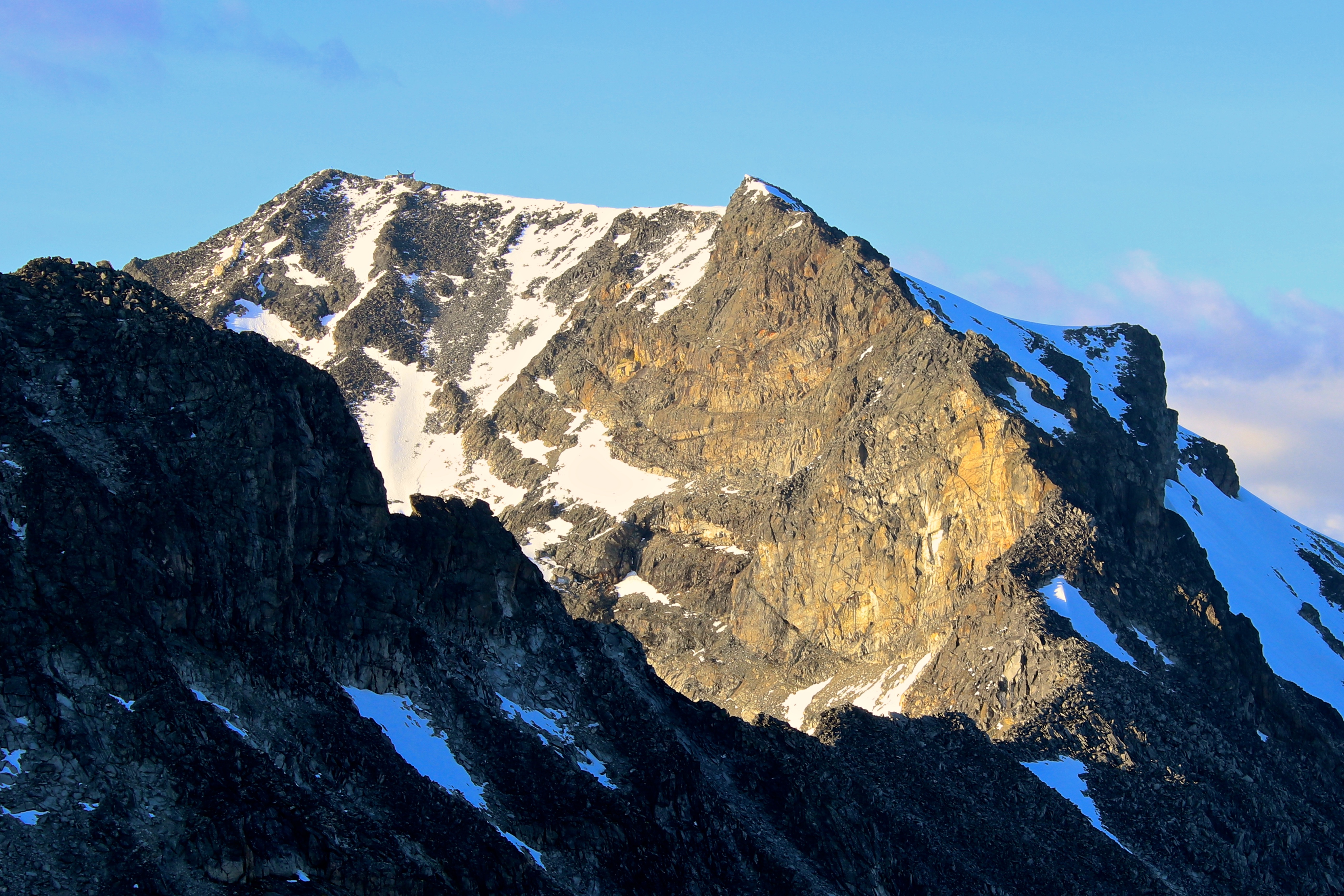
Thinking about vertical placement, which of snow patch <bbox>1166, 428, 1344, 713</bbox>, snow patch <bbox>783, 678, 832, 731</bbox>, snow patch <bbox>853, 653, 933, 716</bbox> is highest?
snow patch <bbox>1166, 428, 1344, 713</bbox>

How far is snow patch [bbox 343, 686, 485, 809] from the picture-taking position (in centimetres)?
5875

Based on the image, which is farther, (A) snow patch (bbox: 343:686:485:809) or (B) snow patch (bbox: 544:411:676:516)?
(B) snow patch (bbox: 544:411:676:516)

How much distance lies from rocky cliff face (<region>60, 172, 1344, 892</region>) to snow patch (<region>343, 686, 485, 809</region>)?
3220cm

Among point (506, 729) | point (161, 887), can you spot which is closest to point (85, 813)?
point (161, 887)

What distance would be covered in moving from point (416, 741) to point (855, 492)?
67.2 m

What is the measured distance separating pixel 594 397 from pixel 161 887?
369 ft

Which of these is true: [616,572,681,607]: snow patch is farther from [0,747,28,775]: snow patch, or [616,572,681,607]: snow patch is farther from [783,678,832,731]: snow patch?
[0,747,28,775]: snow patch

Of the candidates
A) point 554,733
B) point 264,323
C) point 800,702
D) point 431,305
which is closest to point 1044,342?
point 800,702

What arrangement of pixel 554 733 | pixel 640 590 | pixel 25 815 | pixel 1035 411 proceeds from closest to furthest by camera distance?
pixel 25 815, pixel 554 733, pixel 1035 411, pixel 640 590

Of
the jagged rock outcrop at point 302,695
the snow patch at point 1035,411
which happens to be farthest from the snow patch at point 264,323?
the jagged rock outcrop at point 302,695

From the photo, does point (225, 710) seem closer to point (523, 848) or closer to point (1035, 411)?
point (523, 848)

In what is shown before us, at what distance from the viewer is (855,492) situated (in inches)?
4845

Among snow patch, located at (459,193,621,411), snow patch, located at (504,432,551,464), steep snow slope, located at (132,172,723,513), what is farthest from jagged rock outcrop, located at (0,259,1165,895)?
snow patch, located at (459,193,621,411)

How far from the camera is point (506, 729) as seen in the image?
2539 inches
